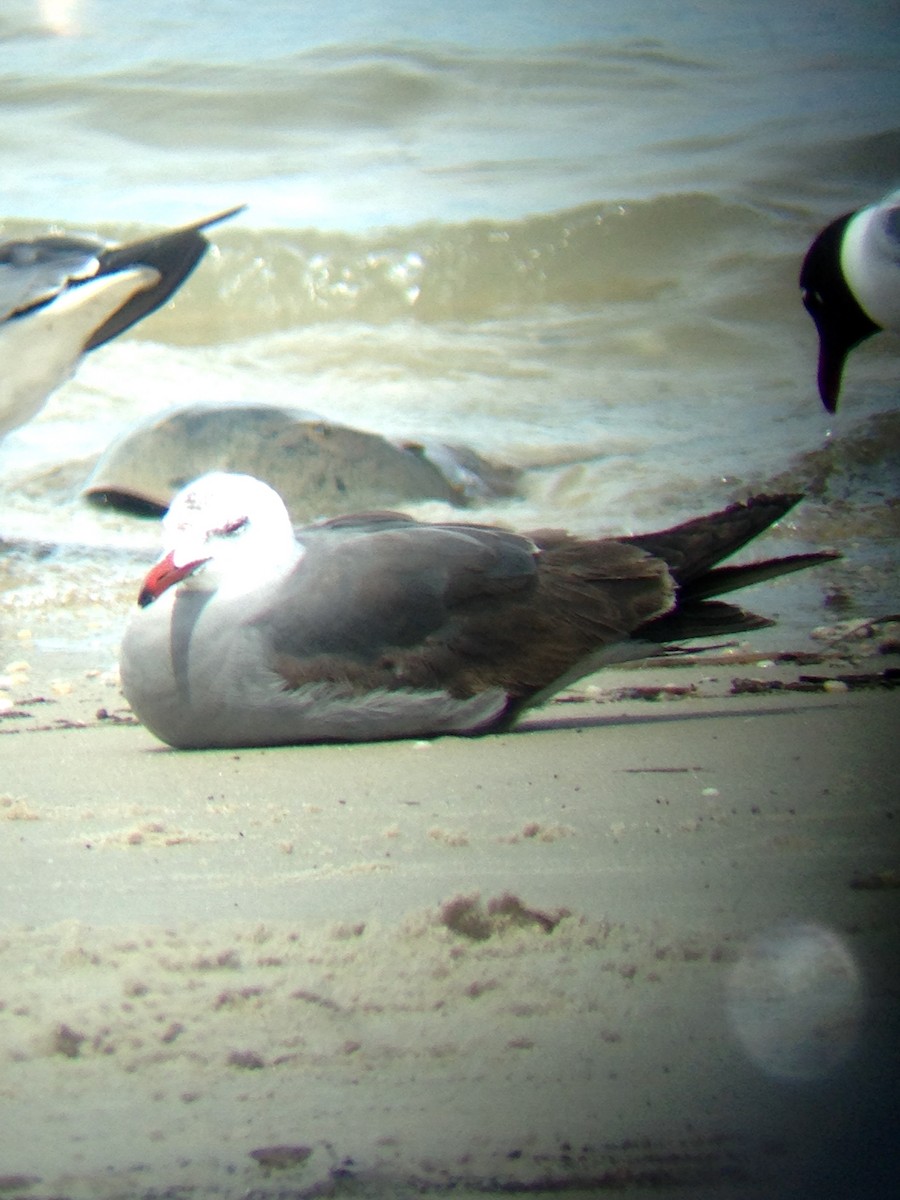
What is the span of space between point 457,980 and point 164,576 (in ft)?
4.93

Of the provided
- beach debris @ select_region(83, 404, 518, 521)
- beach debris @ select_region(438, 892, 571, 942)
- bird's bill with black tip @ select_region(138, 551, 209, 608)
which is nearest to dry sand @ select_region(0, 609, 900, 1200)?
beach debris @ select_region(438, 892, 571, 942)

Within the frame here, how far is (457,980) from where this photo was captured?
1.52 m

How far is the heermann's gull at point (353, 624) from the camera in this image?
2830mm

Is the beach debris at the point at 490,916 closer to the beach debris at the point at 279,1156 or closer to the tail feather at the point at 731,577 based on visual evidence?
the beach debris at the point at 279,1156

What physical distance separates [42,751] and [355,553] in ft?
2.31

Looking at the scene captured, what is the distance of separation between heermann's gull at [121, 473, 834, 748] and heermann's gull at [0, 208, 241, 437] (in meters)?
3.12

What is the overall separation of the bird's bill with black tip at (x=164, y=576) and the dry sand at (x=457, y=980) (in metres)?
0.39

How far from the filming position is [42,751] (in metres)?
2.85

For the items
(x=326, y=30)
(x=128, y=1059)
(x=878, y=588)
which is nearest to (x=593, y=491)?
(x=878, y=588)

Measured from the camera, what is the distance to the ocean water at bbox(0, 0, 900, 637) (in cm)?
668

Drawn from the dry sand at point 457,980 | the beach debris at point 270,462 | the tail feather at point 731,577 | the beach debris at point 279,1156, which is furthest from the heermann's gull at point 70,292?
the beach debris at point 279,1156

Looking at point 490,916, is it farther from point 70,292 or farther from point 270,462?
point 70,292

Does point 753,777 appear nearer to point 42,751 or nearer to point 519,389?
point 42,751

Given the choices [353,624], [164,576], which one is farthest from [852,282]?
[164,576]
